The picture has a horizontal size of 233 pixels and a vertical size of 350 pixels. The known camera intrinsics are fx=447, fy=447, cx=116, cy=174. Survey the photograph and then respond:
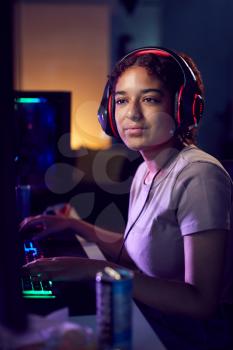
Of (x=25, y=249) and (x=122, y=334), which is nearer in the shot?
(x=122, y=334)

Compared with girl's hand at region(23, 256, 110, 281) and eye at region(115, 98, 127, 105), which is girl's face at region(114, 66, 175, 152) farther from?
girl's hand at region(23, 256, 110, 281)

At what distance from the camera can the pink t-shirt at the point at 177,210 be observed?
104cm

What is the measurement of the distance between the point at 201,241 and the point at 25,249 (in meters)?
0.53

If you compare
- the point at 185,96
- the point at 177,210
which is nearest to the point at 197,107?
the point at 185,96

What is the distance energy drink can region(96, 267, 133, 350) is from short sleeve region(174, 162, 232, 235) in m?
0.38

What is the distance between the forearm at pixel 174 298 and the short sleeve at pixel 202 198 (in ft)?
0.45

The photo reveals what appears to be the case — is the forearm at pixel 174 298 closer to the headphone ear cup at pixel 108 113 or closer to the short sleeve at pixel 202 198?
the short sleeve at pixel 202 198

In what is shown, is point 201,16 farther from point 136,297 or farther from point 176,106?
point 136,297

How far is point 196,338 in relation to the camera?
3.24 feet

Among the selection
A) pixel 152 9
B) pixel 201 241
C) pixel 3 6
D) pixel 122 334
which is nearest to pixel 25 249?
pixel 201 241

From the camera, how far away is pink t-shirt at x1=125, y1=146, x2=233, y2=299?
3.41 feet

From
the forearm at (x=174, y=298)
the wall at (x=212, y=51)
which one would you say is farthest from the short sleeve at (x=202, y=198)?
the wall at (x=212, y=51)

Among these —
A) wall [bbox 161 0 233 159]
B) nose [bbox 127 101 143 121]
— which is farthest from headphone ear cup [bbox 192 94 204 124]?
wall [bbox 161 0 233 159]

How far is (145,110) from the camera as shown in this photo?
1194 mm
